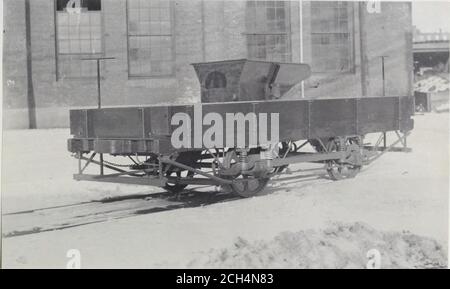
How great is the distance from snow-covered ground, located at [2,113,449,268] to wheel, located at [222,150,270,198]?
0.26 m

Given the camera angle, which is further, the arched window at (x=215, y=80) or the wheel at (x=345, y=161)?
the wheel at (x=345, y=161)

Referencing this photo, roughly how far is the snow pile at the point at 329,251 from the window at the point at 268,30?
53.9ft

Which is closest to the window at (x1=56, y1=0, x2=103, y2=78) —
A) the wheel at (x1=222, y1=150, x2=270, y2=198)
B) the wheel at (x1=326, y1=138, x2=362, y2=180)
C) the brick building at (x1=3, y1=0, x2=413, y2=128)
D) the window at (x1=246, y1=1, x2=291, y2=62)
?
the brick building at (x1=3, y1=0, x2=413, y2=128)

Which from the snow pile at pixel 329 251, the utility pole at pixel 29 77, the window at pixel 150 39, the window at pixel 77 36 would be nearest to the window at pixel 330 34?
the window at pixel 150 39

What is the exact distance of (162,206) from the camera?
9078 millimetres

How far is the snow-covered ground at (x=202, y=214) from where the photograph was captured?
6.36 meters

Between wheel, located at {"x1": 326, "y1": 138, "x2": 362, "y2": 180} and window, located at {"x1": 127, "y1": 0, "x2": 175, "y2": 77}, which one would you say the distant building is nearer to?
window, located at {"x1": 127, "y1": 0, "x2": 175, "y2": 77}

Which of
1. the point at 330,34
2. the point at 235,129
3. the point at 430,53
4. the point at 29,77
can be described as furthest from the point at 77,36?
the point at 430,53

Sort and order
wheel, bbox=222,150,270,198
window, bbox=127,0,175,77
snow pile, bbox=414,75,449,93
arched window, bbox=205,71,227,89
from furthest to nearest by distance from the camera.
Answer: snow pile, bbox=414,75,449,93, window, bbox=127,0,175,77, arched window, bbox=205,71,227,89, wheel, bbox=222,150,270,198

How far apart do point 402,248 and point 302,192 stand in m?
3.45

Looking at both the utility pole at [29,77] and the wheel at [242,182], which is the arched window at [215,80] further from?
the utility pole at [29,77]

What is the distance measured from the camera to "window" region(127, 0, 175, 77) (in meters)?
21.0

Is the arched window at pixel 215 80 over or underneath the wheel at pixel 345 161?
over
